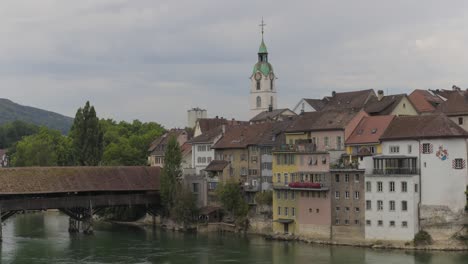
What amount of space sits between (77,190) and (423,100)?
30.3 meters

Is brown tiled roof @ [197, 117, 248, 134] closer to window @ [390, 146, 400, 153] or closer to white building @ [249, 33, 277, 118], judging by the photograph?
white building @ [249, 33, 277, 118]

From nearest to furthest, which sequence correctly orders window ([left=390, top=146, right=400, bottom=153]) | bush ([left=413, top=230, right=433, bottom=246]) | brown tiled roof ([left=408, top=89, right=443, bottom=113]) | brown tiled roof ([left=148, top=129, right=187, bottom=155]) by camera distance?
bush ([left=413, top=230, right=433, bottom=246]) → window ([left=390, top=146, right=400, bottom=153]) → brown tiled roof ([left=408, top=89, right=443, bottom=113]) → brown tiled roof ([left=148, top=129, right=187, bottom=155])

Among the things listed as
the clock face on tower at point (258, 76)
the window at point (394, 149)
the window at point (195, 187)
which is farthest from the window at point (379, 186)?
the clock face on tower at point (258, 76)

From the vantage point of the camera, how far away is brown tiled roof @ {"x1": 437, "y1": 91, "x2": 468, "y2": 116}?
192 feet

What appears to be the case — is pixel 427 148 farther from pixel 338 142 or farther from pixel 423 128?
pixel 338 142

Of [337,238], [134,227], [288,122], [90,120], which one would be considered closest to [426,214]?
[337,238]

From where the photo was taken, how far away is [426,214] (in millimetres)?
49562

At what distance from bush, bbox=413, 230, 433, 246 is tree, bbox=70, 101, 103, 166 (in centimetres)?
4222

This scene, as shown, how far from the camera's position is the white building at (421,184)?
49.2m

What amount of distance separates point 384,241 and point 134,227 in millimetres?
26269

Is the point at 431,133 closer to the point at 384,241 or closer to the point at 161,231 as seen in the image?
the point at 384,241

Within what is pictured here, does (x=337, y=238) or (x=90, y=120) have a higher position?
(x=90, y=120)

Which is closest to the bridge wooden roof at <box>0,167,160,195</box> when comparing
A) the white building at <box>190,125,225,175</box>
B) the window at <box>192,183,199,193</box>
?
the window at <box>192,183,199,193</box>

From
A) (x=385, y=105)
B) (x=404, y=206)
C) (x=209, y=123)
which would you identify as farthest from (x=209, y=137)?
(x=404, y=206)
